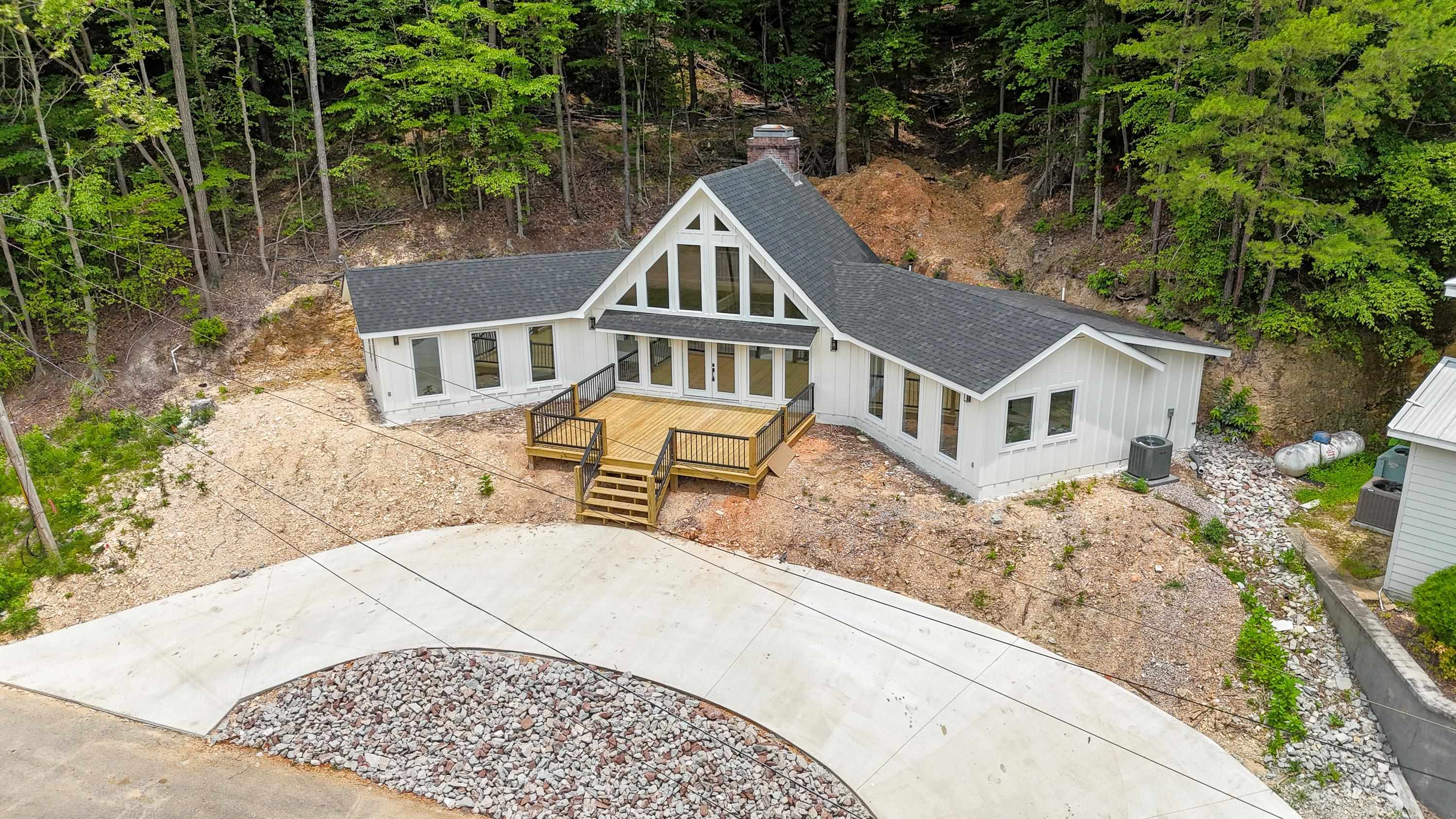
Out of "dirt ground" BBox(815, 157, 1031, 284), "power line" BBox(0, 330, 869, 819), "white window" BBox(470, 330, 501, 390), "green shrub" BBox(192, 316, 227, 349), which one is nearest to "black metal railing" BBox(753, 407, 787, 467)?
"power line" BBox(0, 330, 869, 819)

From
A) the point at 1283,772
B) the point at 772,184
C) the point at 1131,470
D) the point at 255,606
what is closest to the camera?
the point at 1283,772

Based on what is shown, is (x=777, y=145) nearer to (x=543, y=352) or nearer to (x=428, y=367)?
(x=543, y=352)

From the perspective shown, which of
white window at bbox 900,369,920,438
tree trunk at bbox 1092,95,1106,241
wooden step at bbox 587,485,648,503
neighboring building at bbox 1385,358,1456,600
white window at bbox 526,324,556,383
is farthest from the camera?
tree trunk at bbox 1092,95,1106,241

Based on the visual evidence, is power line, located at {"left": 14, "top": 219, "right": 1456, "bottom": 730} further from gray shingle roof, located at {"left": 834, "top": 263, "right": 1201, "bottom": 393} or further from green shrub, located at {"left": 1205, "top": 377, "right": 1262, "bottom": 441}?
green shrub, located at {"left": 1205, "top": 377, "right": 1262, "bottom": 441}

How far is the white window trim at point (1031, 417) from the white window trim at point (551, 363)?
9.46 metres

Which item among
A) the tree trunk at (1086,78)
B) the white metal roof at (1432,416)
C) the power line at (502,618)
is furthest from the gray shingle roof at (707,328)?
the tree trunk at (1086,78)

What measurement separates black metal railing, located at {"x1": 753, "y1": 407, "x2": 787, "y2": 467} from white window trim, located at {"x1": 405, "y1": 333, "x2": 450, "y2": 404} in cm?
685

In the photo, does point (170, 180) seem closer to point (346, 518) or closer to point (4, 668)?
point (346, 518)

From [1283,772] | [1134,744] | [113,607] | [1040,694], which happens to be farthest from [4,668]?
[1283,772]

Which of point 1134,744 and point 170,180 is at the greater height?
point 170,180

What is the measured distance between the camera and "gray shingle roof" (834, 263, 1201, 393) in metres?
14.6

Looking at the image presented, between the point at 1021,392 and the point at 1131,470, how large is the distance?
9.45 feet

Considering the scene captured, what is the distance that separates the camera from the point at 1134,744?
35.3 feet

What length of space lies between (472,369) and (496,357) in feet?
1.81
